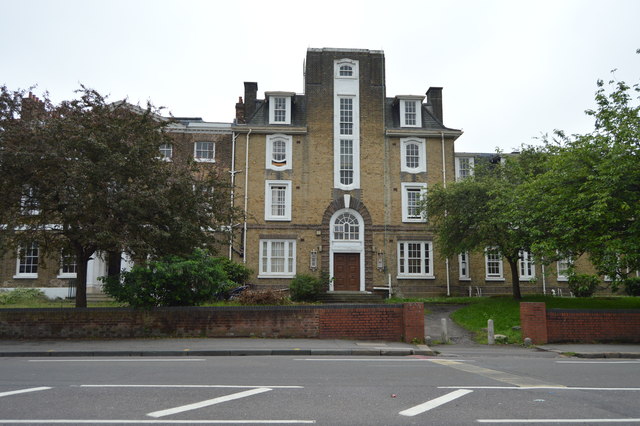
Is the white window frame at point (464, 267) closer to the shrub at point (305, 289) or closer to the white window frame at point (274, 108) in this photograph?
the shrub at point (305, 289)

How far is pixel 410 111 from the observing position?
31.2 meters

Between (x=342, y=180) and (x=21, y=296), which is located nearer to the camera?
(x=21, y=296)

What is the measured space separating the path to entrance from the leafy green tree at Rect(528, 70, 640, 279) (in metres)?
4.10

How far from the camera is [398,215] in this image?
2958 centimetres

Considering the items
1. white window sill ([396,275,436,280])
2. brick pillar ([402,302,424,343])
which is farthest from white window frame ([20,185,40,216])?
white window sill ([396,275,436,280])

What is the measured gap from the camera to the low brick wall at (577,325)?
16.0 metres

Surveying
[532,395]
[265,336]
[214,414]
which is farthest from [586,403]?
[265,336]

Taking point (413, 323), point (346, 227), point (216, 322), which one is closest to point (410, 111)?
point (346, 227)

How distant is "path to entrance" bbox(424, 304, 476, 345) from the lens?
17172 millimetres

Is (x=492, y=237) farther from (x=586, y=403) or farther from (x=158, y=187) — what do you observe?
(x=586, y=403)

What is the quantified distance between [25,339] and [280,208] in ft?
52.2

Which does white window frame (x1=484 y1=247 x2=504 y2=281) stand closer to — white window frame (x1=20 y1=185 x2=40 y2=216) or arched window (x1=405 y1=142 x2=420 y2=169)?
arched window (x1=405 y1=142 x2=420 y2=169)

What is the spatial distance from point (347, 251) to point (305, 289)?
205 inches

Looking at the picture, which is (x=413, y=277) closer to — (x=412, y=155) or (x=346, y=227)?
(x=346, y=227)
